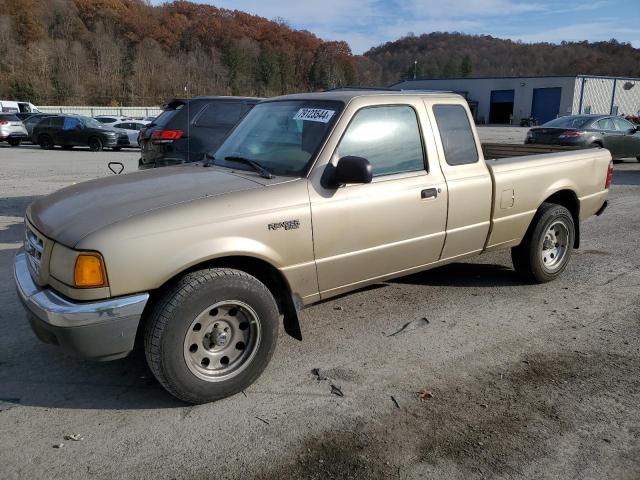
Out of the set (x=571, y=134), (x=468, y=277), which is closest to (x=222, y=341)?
(x=468, y=277)

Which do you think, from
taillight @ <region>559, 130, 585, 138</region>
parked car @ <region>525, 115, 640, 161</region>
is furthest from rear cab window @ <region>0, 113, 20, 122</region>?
taillight @ <region>559, 130, 585, 138</region>

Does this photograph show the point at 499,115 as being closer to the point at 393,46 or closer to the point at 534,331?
the point at 534,331

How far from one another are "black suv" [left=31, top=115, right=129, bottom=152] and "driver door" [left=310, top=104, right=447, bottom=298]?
2195 centimetres

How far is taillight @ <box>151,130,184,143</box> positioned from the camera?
8.37 metres

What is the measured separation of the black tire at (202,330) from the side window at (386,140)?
48.8 inches

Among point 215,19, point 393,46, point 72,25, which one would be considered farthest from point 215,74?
point 393,46

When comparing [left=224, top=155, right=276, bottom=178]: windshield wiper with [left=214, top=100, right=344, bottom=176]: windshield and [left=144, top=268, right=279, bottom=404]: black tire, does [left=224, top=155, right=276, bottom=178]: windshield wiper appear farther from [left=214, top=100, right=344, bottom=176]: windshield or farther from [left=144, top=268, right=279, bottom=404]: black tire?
[left=144, top=268, right=279, bottom=404]: black tire

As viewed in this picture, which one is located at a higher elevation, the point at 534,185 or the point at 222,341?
the point at 534,185

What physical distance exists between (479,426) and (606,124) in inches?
632

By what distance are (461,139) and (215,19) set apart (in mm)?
110743

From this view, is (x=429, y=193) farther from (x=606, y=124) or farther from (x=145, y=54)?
(x=145, y=54)

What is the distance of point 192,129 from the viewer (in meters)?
8.47

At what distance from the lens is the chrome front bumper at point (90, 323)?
2.96 m

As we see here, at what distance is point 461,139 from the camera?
4.72 metres
